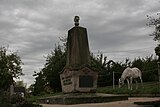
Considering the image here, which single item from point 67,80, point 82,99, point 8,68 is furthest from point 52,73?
point 82,99

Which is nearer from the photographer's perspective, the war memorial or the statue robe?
the war memorial

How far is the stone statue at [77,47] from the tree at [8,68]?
774 inches

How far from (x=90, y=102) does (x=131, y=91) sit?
8369mm

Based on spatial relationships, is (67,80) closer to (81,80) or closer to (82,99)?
(81,80)

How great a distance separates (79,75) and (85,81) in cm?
71

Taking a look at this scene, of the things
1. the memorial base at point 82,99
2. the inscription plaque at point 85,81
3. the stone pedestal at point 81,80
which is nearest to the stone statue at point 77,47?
the stone pedestal at point 81,80

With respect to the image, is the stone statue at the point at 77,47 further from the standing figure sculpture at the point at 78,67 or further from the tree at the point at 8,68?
the tree at the point at 8,68

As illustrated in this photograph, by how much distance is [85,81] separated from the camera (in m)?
22.9

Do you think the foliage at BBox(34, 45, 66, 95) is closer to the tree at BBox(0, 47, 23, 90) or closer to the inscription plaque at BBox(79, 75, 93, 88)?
the tree at BBox(0, 47, 23, 90)

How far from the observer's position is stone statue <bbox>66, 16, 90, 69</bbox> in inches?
915

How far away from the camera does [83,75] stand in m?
22.7

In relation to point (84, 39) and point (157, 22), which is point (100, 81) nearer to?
point (84, 39)

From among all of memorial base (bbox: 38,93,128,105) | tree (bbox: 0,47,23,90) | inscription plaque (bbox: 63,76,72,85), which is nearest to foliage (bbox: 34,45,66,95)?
tree (bbox: 0,47,23,90)

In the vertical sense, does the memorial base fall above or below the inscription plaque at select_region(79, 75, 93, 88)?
below
